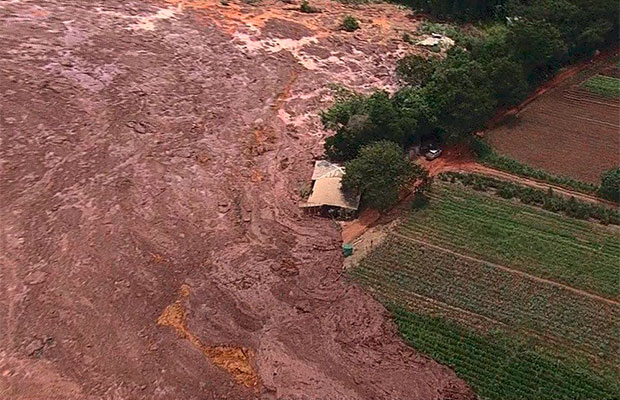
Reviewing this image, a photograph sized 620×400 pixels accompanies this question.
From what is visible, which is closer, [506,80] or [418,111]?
[418,111]

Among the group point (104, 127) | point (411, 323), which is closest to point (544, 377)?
point (411, 323)

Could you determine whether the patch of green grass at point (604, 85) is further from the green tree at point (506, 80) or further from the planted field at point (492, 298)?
the planted field at point (492, 298)

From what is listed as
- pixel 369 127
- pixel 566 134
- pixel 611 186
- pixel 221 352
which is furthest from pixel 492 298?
pixel 566 134

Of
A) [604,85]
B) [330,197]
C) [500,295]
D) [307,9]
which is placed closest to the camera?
[500,295]

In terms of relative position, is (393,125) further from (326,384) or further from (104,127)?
(104,127)

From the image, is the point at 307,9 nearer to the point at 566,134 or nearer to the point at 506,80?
the point at 506,80

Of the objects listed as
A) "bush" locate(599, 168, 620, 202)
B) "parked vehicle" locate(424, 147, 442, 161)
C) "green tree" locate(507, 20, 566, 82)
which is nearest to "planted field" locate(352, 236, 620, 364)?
"parked vehicle" locate(424, 147, 442, 161)

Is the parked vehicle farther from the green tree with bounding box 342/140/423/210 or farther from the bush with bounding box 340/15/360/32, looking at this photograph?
the bush with bounding box 340/15/360/32
